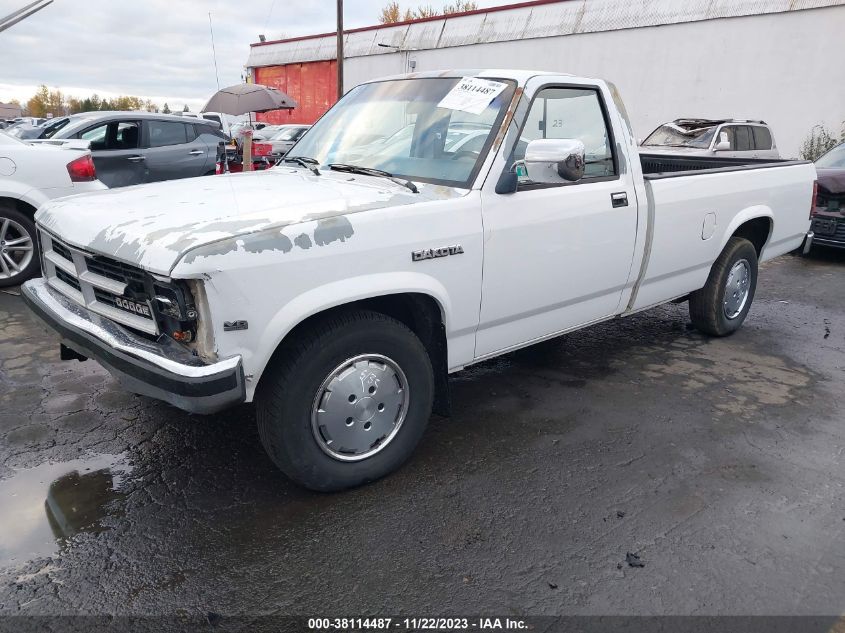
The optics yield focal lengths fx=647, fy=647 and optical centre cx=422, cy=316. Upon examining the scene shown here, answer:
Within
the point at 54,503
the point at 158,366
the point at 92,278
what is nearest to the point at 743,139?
the point at 92,278

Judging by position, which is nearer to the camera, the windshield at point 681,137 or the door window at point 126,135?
the door window at point 126,135

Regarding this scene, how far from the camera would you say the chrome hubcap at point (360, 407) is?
2873 mm

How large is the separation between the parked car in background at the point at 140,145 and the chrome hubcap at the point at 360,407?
23.9 feet

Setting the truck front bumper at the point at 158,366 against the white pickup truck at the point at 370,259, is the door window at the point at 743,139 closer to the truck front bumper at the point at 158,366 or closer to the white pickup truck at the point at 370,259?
the white pickup truck at the point at 370,259

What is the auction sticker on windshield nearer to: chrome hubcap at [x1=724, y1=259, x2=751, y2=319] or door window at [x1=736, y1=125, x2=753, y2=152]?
chrome hubcap at [x1=724, y1=259, x2=751, y2=319]

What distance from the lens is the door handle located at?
12.7ft

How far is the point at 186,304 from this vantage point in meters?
2.47

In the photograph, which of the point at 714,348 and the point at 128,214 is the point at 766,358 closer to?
the point at 714,348

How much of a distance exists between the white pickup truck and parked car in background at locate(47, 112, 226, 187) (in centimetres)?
600

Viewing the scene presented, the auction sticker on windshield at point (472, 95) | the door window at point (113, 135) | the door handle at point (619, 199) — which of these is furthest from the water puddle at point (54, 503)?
the door window at point (113, 135)

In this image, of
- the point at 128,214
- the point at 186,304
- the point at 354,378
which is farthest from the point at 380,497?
the point at 128,214

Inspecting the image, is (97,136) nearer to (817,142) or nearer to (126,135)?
(126,135)

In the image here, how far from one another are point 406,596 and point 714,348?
12.6 ft

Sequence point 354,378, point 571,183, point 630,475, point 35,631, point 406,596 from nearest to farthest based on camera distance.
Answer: point 35,631, point 406,596, point 354,378, point 630,475, point 571,183
